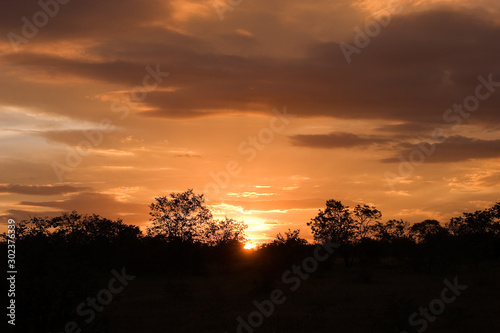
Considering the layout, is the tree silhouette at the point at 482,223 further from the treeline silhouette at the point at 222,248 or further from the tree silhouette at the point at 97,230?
the tree silhouette at the point at 97,230

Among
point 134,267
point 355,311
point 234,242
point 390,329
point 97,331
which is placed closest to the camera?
point 97,331

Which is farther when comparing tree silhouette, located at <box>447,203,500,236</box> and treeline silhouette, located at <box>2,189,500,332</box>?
tree silhouette, located at <box>447,203,500,236</box>

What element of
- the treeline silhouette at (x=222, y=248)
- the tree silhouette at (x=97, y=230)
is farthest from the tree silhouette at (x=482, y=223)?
the tree silhouette at (x=97, y=230)

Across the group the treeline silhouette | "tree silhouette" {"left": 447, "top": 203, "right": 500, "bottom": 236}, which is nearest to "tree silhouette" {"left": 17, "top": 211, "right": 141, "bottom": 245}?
the treeline silhouette

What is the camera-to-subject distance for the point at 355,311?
2594 centimetres

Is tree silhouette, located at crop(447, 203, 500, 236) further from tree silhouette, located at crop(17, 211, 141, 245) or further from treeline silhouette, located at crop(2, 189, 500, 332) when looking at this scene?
tree silhouette, located at crop(17, 211, 141, 245)

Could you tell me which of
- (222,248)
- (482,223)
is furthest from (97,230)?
(482,223)

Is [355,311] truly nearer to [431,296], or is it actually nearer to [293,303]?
[293,303]

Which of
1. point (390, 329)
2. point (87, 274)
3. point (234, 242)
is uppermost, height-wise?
point (234, 242)

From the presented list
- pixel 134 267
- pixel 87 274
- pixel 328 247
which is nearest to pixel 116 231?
pixel 134 267

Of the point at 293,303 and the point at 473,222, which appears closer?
the point at 293,303

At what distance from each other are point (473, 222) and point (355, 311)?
51.6m

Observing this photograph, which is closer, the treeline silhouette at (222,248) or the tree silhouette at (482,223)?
the treeline silhouette at (222,248)

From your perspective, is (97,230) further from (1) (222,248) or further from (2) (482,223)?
(2) (482,223)
